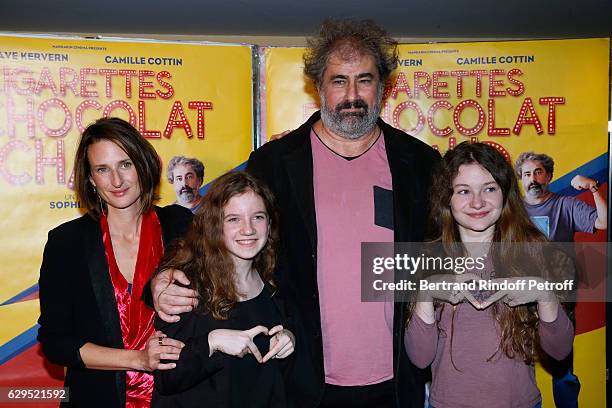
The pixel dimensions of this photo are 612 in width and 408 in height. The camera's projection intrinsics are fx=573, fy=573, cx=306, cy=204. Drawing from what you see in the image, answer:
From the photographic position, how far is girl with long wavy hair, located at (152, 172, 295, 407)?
1.90 meters

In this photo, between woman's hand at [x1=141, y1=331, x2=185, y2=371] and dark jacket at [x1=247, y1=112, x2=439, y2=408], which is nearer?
woman's hand at [x1=141, y1=331, x2=185, y2=371]

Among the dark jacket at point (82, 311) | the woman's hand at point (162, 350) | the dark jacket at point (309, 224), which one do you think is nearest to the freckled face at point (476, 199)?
the dark jacket at point (309, 224)

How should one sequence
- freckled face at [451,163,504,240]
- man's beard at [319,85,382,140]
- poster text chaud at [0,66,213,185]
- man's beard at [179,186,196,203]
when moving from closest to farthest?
freckled face at [451,163,504,240] < man's beard at [319,85,382,140] < poster text chaud at [0,66,213,185] < man's beard at [179,186,196,203]

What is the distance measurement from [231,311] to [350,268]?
57 centimetres

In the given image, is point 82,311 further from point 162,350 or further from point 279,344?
point 279,344

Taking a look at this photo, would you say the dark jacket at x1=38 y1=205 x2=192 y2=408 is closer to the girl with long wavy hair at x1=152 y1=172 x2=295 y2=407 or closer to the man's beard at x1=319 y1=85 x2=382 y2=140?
the girl with long wavy hair at x1=152 y1=172 x2=295 y2=407

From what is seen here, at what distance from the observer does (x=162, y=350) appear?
1938 millimetres

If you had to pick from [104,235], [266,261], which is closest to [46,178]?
[104,235]

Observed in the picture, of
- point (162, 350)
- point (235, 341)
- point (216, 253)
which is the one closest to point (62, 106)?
point (216, 253)

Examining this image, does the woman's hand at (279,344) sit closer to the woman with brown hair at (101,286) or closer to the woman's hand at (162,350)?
the woman's hand at (162,350)

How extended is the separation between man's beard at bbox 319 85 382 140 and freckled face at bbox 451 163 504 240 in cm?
47

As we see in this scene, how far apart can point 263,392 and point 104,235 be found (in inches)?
35.5

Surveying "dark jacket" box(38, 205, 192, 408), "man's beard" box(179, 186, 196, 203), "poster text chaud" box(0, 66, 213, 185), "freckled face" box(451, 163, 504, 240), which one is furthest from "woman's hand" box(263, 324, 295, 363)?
"poster text chaud" box(0, 66, 213, 185)

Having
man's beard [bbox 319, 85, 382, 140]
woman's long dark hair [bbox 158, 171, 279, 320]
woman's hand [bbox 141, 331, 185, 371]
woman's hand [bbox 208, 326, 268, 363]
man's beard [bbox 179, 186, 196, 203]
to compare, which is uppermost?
man's beard [bbox 319, 85, 382, 140]
